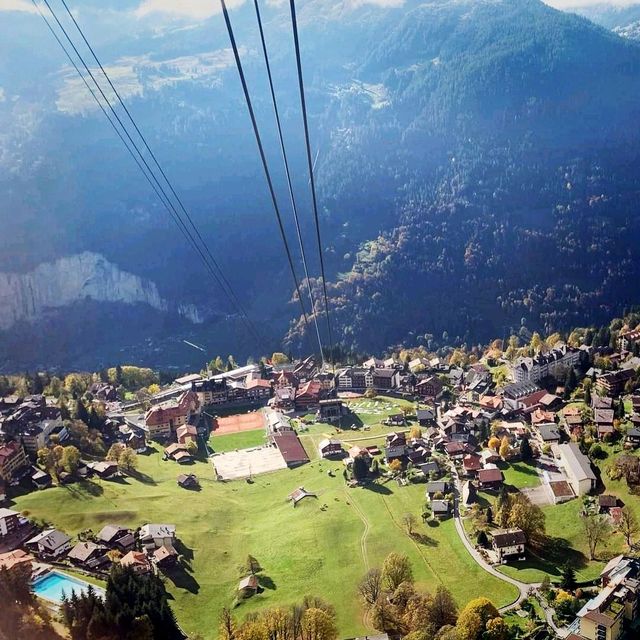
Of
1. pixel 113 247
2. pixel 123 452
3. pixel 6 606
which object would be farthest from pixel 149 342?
pixel 6 606

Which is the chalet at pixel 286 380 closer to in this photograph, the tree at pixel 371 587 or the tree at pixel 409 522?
the tree at pixel 409 522

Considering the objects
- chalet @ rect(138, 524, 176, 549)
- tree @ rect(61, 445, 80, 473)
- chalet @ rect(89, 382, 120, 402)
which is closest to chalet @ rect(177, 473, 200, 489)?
tree @ rect(61, 445, 80, 473)

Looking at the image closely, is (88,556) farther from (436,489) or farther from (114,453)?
(436,489)

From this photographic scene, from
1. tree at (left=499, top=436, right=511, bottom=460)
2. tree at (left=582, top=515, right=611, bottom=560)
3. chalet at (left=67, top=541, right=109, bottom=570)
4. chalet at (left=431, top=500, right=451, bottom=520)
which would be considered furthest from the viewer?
tree at (left=499, top=436, right=511, bottom=460)

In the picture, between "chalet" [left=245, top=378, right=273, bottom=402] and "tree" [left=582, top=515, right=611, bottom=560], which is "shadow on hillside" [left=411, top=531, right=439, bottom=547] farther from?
"chalet" [left=245, top=378, right=273, bottom=402]

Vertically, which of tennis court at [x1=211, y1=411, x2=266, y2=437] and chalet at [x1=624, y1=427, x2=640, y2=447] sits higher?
chalet at [x1=624, y1=427, x2=640, y2=447]

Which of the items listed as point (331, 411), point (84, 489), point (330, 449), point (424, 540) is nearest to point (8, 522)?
point (84, 489)
